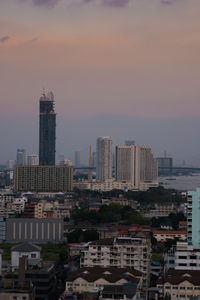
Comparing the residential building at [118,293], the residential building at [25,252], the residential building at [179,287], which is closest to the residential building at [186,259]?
the residential building at [179,287]

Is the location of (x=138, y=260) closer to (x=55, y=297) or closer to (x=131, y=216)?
(x=55, y=297)

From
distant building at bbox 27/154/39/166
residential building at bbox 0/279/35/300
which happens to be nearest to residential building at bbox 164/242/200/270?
residential building at bbox 0/279/35/300

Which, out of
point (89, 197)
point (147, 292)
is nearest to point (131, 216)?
point (89, 197)

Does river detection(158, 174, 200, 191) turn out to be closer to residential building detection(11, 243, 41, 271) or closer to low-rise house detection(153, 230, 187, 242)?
low-rise house detection(153, 230, 187, 242)

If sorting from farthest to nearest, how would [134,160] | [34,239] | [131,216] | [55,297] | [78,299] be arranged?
[134,160]
[131,216]
[34,239]
[55,297]
[78,299]

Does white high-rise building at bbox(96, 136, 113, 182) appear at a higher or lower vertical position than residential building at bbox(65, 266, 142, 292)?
higher

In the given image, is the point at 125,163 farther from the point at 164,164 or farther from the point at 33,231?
the point at 33,231

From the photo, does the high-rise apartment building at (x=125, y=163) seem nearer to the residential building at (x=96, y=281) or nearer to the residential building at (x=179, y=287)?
the residential building at (x=96, y=281)
